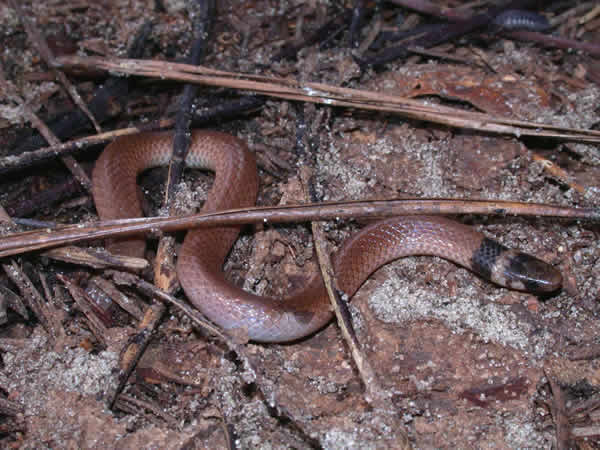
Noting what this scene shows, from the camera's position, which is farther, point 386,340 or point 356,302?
point 356,302

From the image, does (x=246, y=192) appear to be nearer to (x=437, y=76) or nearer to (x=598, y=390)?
(x=437, y=76)

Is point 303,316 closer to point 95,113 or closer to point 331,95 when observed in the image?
point 331,95

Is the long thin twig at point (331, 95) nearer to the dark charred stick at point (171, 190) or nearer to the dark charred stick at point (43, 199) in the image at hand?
the dark charred stick at point (171, 190)

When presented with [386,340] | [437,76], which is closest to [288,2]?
[437,76]

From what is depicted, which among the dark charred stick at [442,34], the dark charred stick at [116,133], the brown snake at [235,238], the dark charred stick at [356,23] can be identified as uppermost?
the dark charred stick at [356,23]

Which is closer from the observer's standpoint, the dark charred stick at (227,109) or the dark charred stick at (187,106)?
the dark charred stick at (187,106)

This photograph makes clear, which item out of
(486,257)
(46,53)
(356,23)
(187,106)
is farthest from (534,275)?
(46,53)

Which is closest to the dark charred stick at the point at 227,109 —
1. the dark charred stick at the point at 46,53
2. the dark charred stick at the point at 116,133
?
the dark charred stick at the point at 116,133
